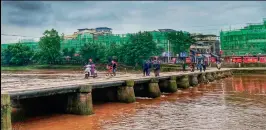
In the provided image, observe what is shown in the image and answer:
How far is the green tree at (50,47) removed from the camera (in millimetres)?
84688

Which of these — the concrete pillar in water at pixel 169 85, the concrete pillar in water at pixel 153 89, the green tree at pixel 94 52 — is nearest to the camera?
the concrete pillar in water at pixel 153 89

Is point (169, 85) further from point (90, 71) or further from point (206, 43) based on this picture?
point (206, 43)

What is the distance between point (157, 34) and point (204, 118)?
251 ft

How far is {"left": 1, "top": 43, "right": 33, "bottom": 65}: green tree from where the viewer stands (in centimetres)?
8819

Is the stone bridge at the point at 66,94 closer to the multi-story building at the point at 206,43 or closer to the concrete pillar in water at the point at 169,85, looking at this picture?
the concrete pillar in water at the point at 169,85

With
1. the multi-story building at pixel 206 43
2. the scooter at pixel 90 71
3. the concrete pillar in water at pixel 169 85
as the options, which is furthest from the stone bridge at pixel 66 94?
the multi-story building at pixel 206 43

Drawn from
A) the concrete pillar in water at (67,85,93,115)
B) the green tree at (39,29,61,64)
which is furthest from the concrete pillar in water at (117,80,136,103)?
the green tree at (39,29,61,64)

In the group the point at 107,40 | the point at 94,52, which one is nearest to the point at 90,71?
the point at 94,52

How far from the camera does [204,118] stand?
1449 centimetres

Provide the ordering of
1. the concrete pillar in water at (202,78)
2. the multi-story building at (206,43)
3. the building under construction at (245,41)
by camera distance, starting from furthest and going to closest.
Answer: the multi-story building at (206,43)
the building under construction at (245,41)
the concrete pillar in water at (202,78)

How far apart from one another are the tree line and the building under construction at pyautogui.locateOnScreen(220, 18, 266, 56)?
30.4ft

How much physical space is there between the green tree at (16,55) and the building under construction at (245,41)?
4955cm

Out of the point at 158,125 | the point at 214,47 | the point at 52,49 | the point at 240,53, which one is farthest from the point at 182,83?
the point at 214,47

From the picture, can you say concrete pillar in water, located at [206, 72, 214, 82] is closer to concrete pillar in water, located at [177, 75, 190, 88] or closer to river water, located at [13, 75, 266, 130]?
concrete pillar in water, located at [177, 75, 190, 88]
